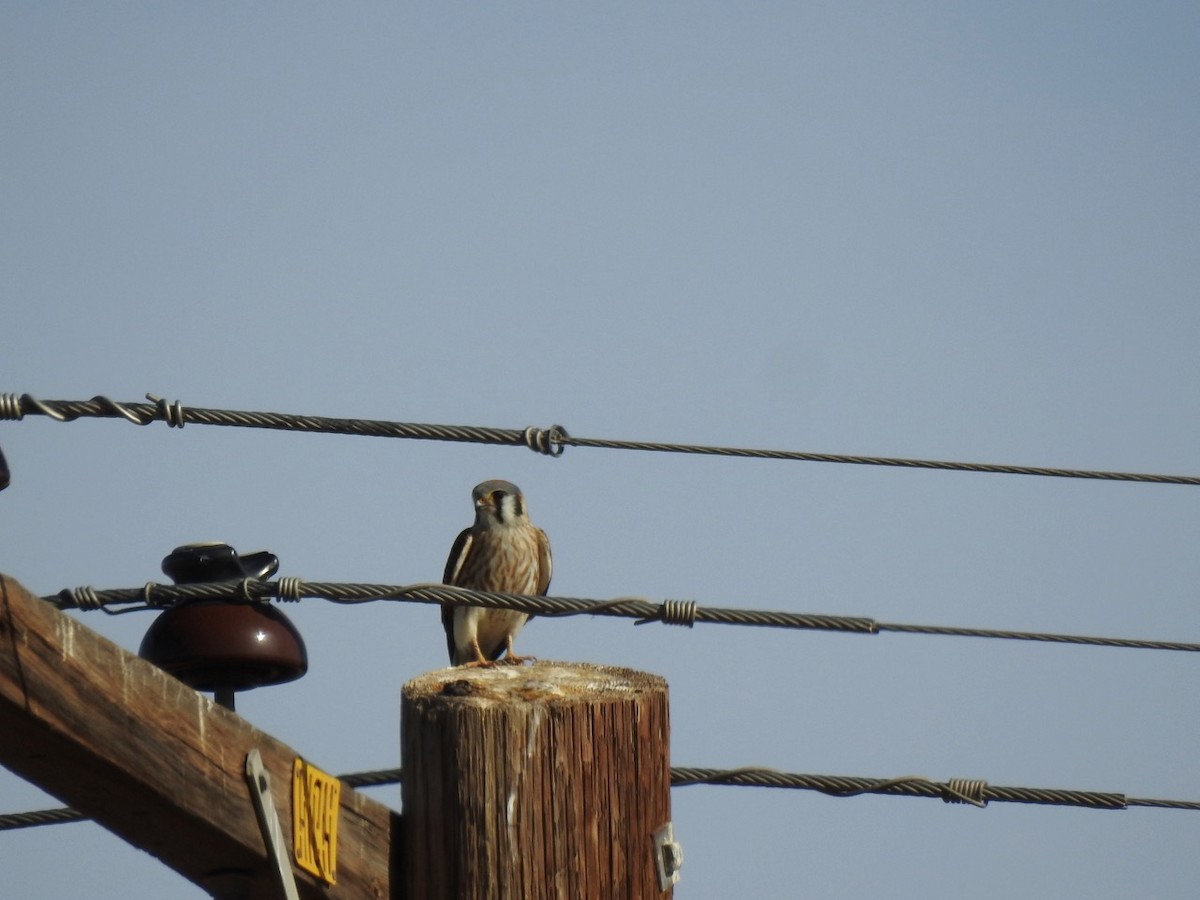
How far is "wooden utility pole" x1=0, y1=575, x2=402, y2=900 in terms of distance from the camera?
309 cm

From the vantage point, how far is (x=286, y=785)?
137 inches

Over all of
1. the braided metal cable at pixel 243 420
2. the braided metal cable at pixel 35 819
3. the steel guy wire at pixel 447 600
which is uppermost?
the braided metal cable at pixel 243 420

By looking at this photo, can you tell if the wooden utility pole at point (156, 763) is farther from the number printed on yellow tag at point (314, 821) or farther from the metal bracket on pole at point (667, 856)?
the metal bracket on pole at point (667, 856)

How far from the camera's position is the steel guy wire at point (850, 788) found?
15.0 ft

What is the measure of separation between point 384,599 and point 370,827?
0.94m

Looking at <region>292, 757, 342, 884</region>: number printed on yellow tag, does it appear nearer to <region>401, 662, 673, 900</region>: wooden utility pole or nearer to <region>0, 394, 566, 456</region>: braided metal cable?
<region>401, 662, 673, 900</region>: wooden utility pole

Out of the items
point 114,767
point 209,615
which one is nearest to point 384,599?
point 209,615

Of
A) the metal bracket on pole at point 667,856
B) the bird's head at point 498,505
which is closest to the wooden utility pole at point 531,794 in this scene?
the metal bracket on pole at point 667,856

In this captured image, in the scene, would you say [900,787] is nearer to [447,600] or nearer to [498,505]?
[447,600]

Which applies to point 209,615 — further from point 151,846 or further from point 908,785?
point 908,785

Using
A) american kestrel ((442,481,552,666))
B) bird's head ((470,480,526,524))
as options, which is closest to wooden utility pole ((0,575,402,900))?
american kestrel ((442,481,552,666))

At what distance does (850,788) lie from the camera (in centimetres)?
464

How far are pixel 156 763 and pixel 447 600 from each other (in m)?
1.25

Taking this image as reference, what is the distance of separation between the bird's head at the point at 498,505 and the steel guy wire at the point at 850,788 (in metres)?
5.24
